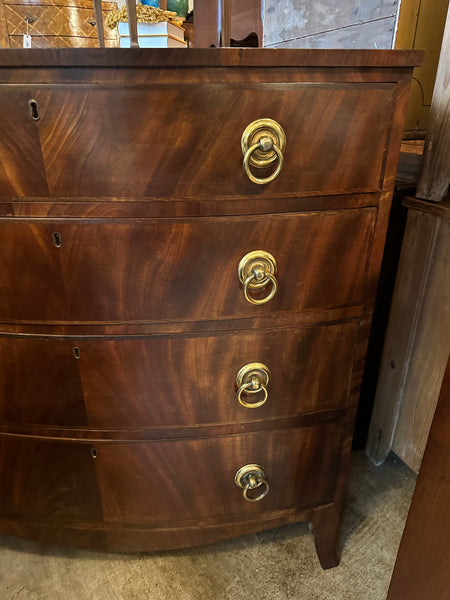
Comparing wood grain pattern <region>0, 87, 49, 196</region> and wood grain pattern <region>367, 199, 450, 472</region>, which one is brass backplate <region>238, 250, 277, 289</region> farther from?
wood grain pattern <region>367, 199, 450, 472</region>

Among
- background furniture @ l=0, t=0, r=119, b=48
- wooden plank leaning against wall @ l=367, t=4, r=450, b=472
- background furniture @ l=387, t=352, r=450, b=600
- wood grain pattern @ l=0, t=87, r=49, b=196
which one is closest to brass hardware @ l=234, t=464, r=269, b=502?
background furniture @ l=387, t=352, r=450, b=600

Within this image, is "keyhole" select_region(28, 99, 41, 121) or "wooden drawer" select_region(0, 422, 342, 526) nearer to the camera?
"keyhole" select_region(28, 99, 41, 121)

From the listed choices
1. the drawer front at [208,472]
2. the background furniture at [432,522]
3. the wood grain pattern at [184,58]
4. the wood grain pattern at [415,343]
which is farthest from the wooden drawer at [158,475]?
the wood grain pattern at [184,58]

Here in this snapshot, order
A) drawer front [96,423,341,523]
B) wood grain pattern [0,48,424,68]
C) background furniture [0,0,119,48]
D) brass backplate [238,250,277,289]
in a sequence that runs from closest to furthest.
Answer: wood grain pattern [0,48,424,68], brass backplate [238,250,277,289], drawer front [96,423,341,523], background furniture [0,0,119,48]

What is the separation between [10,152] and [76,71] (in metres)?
0.14

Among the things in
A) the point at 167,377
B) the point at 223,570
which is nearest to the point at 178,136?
the point at 167,377

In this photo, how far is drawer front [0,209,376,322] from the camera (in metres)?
0.63

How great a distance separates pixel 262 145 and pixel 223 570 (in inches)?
35.9

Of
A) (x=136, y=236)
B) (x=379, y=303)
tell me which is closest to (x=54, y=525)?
(x=136, y=236)

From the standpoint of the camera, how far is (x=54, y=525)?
0.87m

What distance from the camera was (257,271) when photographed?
0.65 metres

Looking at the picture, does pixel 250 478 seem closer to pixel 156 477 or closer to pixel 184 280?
pixel 156 477

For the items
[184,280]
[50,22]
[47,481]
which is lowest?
[47,481]

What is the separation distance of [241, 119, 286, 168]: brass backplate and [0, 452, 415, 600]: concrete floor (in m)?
0.88
